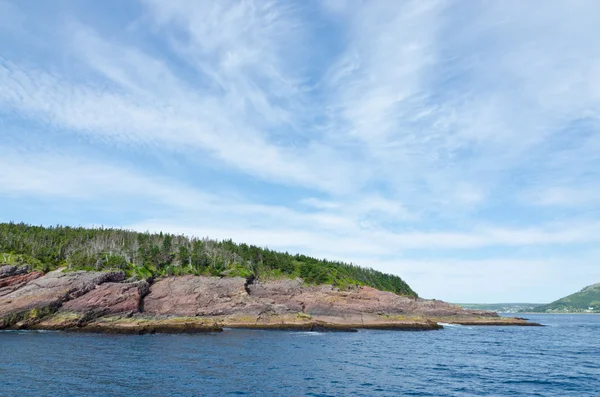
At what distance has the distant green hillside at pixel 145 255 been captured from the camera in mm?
103938

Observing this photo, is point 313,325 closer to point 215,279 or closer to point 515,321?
point 215,279

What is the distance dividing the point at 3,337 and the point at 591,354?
9446 centimetres

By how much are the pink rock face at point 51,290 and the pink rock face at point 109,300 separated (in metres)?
1.78

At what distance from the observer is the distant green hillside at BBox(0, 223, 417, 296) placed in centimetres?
10394

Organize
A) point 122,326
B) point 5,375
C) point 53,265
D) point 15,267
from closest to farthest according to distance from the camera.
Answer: point 5,375 → point 122,326 → point 15,267 → point 53,265

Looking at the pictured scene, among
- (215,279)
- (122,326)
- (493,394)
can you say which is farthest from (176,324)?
(493,394)

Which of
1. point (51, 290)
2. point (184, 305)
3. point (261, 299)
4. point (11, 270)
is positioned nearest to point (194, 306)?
point (184, 305)

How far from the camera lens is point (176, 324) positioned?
84125 mm

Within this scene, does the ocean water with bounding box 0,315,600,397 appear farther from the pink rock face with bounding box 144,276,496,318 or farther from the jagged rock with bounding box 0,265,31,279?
the pink rock face with bounding box 144,276,496,318

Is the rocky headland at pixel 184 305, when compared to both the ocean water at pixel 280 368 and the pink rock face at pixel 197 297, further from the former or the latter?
the ocean water at pixel 280 368

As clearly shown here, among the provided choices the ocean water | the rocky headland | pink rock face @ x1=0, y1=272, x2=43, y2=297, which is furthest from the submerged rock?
the ocean water

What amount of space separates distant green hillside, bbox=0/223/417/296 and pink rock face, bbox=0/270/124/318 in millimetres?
6203

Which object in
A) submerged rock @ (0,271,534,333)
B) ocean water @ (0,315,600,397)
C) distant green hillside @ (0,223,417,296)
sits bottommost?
ocean water @ (0,315,600,397)

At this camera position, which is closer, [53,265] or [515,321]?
[53,265]
